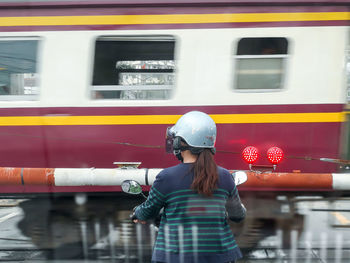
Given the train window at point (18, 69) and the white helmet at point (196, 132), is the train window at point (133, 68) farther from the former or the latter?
the white helmet at point (196, 132)

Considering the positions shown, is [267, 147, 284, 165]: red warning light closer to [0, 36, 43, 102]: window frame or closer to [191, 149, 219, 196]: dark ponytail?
[191, 149, 219, 196]: dark ponytail

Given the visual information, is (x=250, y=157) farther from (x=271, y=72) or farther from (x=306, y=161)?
(x=271, y=72)

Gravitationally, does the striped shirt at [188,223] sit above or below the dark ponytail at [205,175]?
below

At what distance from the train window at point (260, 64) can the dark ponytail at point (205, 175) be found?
7.89ft

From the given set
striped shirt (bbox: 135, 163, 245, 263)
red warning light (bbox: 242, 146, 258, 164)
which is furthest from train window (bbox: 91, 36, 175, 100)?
striped shirt (bbox: 135, 163, 245, 263)

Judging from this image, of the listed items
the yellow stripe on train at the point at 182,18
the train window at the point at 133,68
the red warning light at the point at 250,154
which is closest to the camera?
the red warning light at the point at 250,154

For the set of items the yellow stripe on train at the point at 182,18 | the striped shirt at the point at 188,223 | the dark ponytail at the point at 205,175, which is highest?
the yellow stripe on train at the point at 182,18

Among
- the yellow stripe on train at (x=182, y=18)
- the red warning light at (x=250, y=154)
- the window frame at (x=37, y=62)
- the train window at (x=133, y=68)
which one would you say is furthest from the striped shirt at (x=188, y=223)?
the window frame at (x=37, y=62)

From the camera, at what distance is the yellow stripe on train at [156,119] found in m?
4.39

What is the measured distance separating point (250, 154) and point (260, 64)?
1.06m

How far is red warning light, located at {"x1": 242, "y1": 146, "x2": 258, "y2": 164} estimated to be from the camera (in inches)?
166

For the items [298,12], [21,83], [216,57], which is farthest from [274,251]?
[21,83]

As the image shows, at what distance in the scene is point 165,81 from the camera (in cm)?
446

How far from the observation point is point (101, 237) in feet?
16.5
